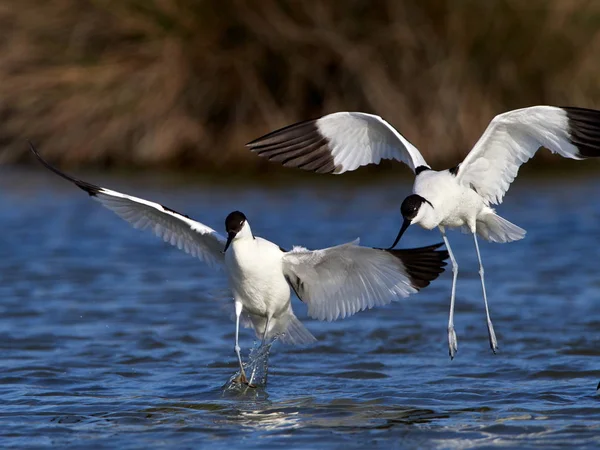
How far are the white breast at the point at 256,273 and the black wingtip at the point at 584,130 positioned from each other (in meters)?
2.05

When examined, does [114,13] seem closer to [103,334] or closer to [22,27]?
[22,27]

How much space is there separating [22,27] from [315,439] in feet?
45.2

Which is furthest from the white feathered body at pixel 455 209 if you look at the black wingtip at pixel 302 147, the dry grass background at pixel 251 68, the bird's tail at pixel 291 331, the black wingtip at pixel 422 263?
the dry grass background at pixel 251 68

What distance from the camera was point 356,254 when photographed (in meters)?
7.84

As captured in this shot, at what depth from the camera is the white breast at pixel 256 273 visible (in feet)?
26.9

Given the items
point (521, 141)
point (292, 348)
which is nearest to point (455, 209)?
point (521, 141)

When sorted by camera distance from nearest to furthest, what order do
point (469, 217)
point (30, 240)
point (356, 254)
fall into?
point (356, 254) < point (469, 217) < point (30, 240)

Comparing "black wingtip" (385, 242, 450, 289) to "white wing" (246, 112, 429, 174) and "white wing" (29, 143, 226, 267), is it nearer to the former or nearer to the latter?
"white wing" (246, 112, 429, 174)

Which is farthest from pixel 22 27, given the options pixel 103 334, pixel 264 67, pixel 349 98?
pixel 103 334

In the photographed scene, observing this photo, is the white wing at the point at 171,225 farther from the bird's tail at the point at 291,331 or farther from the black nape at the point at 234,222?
the bird's tail at the point at 291,331

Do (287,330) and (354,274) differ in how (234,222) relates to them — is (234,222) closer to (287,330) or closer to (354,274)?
(354,274)

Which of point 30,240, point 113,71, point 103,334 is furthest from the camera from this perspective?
point 113,71

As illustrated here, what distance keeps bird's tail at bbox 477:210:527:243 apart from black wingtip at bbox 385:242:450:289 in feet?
3.33

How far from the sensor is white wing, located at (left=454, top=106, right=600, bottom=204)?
8.08 m
